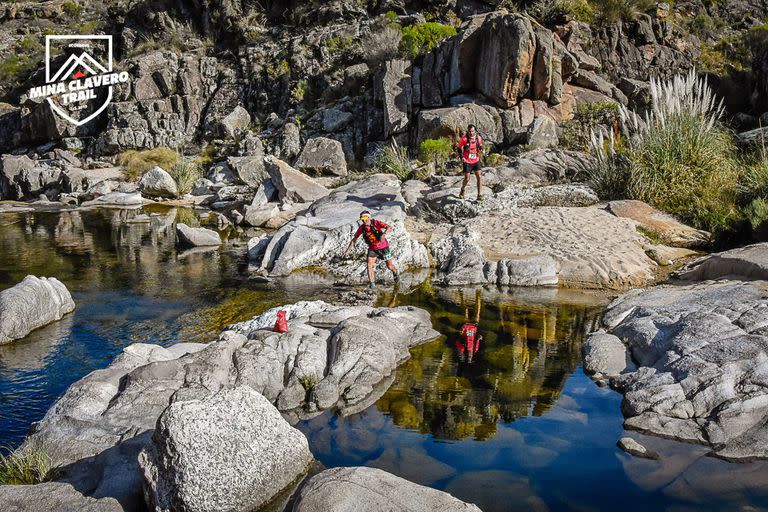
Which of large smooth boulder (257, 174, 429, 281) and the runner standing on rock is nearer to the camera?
large smooth boulder (257, 174, 429, 281)

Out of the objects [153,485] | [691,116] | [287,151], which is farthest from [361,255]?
[287,151]

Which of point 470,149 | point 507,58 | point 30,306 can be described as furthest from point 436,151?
point 30,306

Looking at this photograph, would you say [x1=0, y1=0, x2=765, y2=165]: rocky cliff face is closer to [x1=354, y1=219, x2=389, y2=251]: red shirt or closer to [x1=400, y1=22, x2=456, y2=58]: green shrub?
[x1=400, y1=22, x2=456, y2=58]: green shrub

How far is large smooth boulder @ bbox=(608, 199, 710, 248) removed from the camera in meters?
14.8

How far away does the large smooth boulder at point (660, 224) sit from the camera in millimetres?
14844

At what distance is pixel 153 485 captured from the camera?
5.14 meters

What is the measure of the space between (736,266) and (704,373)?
5.34m

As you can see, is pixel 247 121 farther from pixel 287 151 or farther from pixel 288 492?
pixel 288 492

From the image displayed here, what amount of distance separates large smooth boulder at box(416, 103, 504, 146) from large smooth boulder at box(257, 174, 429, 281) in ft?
27.1

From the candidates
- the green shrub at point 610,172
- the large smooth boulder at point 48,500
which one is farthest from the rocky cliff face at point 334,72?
the large smooth boulder at point 48,500

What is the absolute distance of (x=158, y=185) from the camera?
2833 centimetres

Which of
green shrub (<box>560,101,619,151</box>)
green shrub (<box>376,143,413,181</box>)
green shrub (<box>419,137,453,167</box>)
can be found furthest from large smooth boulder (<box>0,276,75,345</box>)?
green shrub (<box>560,101,619,151</box>)

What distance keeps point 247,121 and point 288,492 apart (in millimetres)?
34915

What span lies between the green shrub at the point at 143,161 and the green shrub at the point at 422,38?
1424 centimetres
